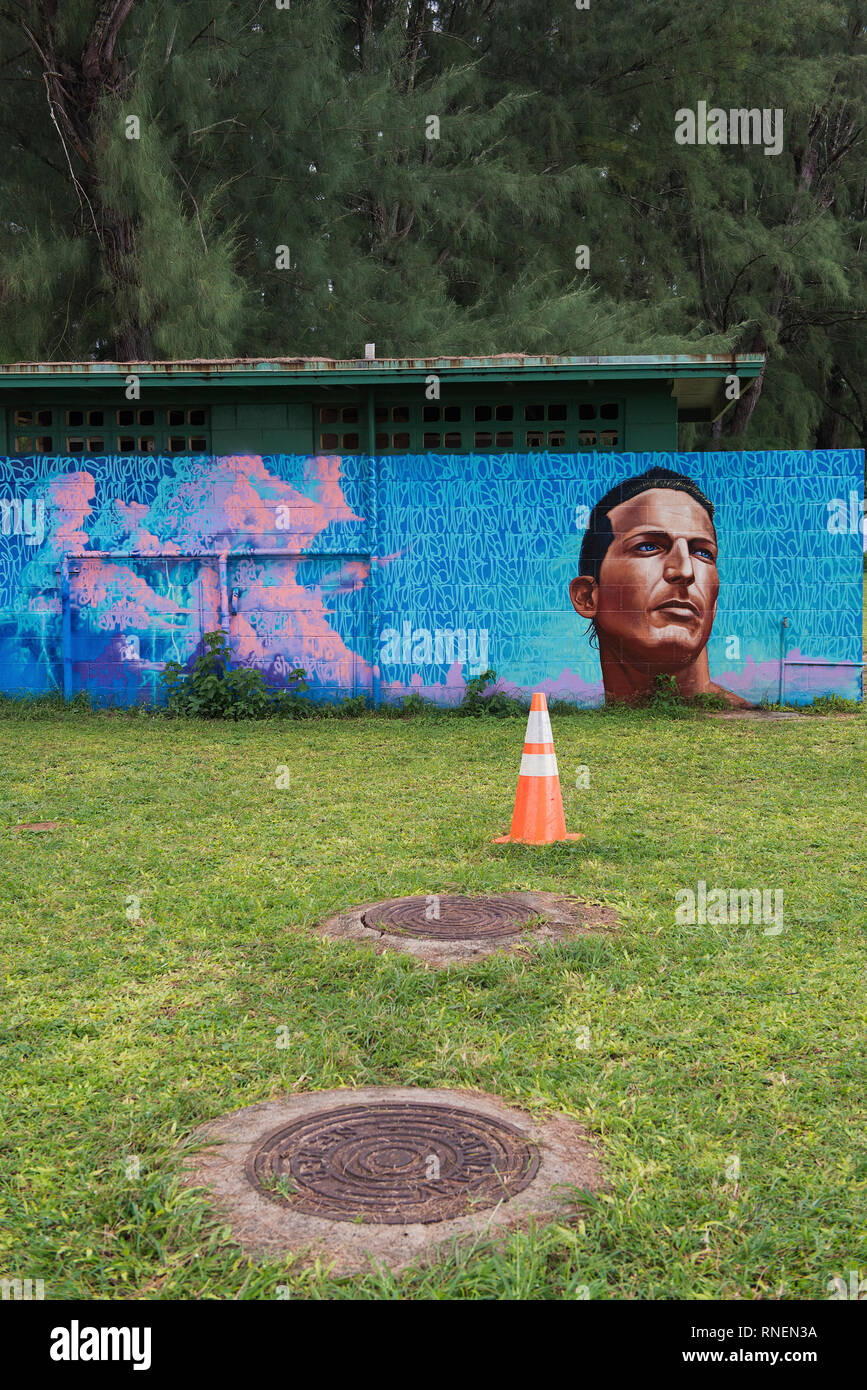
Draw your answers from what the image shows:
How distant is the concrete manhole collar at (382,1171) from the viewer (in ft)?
9.53

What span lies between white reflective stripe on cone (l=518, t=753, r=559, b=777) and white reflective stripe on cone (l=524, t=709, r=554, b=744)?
0.08 metres

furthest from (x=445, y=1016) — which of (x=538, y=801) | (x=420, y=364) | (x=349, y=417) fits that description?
(x=349, y=417)

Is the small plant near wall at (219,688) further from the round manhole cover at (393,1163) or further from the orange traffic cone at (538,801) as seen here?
the round manhole cover at (393,1163)

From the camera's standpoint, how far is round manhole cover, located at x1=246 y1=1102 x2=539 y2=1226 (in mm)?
3053

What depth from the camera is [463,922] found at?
530 centimetres

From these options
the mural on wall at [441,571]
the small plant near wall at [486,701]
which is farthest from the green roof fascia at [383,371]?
the small plant near wall at [486,701]

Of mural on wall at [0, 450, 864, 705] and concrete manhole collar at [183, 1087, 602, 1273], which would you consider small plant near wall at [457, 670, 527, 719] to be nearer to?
mural on wall at [0, 450, 864, 705]

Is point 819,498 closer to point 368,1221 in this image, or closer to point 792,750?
point 792,750

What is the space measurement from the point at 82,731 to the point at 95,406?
3459 millimetres

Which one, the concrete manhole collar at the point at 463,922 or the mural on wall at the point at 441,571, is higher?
the mural on wall at the point at 441,571

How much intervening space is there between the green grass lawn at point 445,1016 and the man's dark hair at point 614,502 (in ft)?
13.1

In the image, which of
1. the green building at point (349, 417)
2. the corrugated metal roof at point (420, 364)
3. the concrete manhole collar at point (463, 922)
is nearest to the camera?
the concrete manhole collar at point (463, 922)

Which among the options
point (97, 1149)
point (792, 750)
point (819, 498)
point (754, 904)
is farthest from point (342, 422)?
point (97, 1149)

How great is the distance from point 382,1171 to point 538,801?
361 cm
